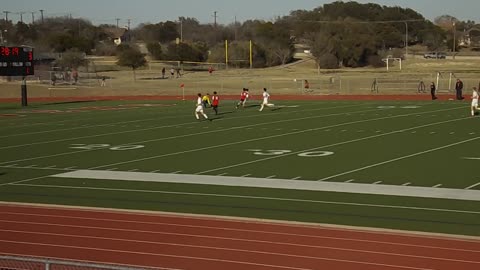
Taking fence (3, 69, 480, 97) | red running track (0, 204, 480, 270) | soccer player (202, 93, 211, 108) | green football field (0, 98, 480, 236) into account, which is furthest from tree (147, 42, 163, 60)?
red running track (0, 204, 480, 270)

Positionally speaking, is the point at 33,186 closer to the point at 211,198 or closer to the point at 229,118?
the point at 211,198

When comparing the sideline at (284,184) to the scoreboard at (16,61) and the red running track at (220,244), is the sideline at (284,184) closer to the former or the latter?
the red running track at (220,244)

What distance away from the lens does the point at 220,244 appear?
1130 cm

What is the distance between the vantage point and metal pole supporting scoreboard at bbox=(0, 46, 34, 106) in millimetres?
44781

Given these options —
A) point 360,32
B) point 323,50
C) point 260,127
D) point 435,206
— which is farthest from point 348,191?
point 360,32

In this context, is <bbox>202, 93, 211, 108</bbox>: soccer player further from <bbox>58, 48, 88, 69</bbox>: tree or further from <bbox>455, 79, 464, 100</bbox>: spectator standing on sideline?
<bbox>58, 48, 88, 69</bbox>: tree

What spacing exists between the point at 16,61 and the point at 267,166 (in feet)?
98.8

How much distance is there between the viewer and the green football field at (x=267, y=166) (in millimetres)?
14070

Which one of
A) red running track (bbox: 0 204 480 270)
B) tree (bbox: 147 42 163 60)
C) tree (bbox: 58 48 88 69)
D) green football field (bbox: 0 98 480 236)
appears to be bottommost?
green football field (bbox: 0 98 480 236)

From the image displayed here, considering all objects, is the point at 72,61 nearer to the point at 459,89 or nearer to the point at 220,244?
the point at 459,89

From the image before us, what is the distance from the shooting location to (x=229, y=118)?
35.9 m

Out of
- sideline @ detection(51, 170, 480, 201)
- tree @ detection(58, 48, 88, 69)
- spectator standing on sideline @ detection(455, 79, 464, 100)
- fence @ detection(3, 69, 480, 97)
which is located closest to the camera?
sideline @ detection(51, 170, 480, 201)

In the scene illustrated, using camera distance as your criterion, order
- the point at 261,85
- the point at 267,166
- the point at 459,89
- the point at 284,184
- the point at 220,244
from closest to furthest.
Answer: the point at 220,244 < the point at 284,184 < the point at 267,166 < the point at 459,89 < the point at 261,85

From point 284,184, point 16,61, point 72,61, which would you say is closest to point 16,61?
point 16,61
